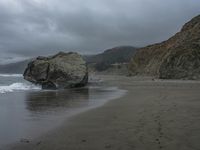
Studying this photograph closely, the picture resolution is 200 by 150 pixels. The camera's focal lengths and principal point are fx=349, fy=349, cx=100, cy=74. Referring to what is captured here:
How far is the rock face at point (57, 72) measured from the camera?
101 ft

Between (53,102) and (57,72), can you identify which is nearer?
(53,102)

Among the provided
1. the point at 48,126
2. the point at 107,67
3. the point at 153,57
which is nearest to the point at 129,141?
the point at 48,126

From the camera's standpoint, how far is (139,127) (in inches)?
352

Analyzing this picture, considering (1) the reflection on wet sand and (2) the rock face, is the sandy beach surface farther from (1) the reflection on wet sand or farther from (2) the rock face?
(2) the rock face

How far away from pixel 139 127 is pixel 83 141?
195 cm

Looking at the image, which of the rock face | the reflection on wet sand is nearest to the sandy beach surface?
the reflection on wet sand

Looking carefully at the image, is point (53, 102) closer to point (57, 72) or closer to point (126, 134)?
point (126, 134)

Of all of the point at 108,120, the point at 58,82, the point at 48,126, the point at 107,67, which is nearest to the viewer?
the point at 48,126

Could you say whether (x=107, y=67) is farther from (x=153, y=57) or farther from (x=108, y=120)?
(x=108, y=120)

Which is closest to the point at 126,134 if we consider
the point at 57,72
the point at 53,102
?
the point at 53,102

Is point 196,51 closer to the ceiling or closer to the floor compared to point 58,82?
closer to the ceiling

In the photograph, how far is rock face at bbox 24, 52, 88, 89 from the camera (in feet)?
101

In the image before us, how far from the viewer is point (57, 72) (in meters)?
30.8

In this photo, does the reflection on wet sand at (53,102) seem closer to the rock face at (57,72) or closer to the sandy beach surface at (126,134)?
the sandy beach surface at (126,134)
